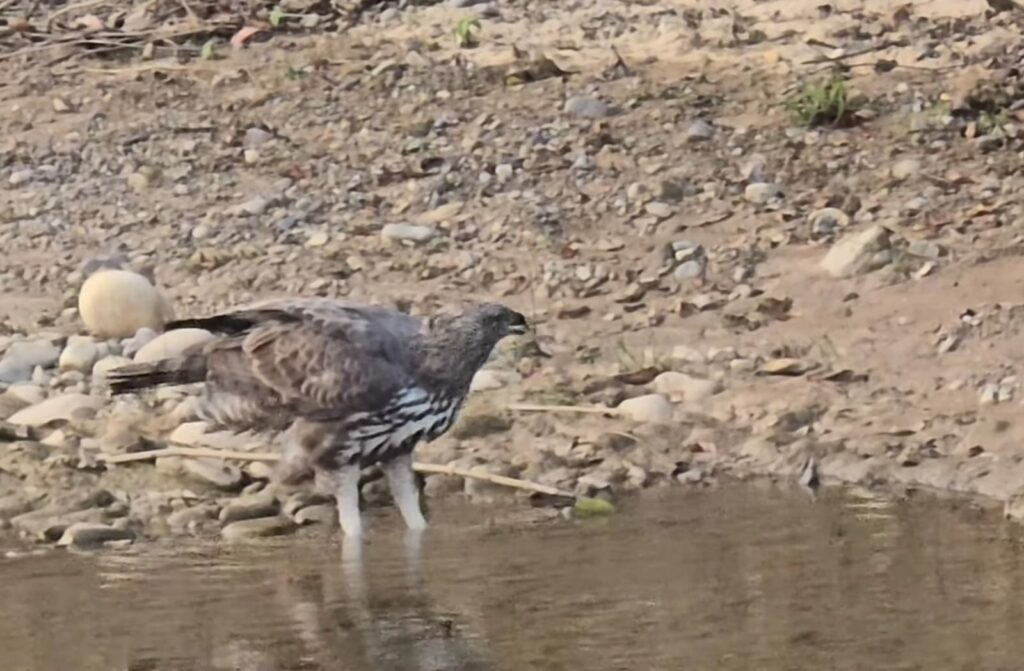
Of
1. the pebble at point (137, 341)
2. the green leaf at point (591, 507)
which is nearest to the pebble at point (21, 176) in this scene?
the pebble at point (137, 341)

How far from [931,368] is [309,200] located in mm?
3390

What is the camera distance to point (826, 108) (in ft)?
31.8

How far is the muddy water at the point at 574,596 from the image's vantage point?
15.7ft

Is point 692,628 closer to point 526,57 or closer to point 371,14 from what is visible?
point 526,57

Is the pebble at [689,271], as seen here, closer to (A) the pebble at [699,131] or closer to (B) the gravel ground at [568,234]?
(B) the gravel ground at [568,234]

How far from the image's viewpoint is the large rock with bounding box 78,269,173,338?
8156 mm

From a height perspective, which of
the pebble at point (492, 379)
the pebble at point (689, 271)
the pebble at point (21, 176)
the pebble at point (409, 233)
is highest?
the pebble at point (492, 379)

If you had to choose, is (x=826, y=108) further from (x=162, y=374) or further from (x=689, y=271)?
(x=162, y=374)

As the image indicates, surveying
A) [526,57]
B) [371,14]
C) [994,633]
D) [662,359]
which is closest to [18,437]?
[662,359]

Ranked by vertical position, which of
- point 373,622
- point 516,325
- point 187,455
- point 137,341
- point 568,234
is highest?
point 516,325

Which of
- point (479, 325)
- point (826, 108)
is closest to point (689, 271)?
point (826, 108)

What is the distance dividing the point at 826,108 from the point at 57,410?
390 cm

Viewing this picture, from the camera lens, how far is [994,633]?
15.5 ft

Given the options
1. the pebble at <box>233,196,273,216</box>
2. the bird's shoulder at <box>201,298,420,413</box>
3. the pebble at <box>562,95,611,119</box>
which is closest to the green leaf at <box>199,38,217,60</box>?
the pebble at <box>233,196,273,216</box>
